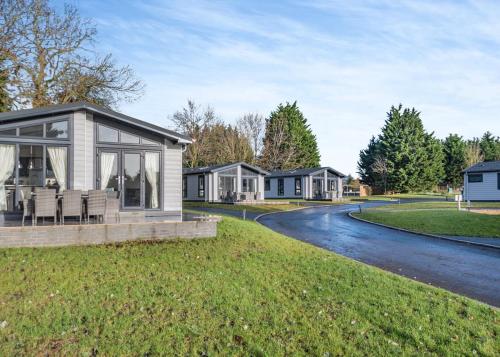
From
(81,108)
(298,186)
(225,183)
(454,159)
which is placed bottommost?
(298,186)

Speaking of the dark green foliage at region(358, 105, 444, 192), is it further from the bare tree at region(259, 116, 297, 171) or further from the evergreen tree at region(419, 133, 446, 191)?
the bare tree at region(259, 116, 297, 171)

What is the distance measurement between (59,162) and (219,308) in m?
7.89

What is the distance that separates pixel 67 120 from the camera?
11.5m

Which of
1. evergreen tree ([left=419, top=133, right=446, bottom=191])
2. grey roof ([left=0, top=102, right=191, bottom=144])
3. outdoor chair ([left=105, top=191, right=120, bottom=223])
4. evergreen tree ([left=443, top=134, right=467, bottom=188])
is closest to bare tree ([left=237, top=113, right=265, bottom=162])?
evergreen tree ([left=419, top=133, right=446, bottom=191])

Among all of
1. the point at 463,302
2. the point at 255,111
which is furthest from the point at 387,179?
the point at 463,302

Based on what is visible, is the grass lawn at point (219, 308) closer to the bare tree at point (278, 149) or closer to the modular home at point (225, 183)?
the modular home at point (225, 183)

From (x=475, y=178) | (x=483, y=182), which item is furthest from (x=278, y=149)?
(x=483, y=182)

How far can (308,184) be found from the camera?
4134 cm

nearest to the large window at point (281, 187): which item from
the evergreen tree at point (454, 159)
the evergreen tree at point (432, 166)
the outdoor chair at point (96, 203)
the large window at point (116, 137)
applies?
the evergreen tree at point (432, 166)

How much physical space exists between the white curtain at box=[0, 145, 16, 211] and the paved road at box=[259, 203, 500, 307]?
9.10 metres

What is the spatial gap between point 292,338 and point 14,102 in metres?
22.7

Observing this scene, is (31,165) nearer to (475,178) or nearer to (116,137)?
(116,137)

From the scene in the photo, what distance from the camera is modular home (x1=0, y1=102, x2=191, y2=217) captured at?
10.7 m

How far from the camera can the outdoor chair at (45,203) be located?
30.8 ft
